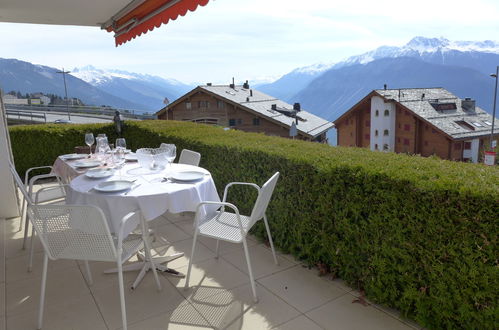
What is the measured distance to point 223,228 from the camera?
296cm

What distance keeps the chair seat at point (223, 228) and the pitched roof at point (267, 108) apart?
87.1 feet

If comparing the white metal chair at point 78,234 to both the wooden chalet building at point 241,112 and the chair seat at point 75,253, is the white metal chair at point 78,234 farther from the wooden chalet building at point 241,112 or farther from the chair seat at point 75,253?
the wooden chalet building at point 241,112

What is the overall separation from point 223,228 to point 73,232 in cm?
110

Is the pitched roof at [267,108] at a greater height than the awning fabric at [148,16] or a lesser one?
lesser

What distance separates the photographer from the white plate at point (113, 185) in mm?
2766

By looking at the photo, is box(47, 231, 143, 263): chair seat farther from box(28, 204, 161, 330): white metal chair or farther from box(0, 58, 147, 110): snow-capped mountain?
box(0, 58, 147, 110): snow-capped mountain

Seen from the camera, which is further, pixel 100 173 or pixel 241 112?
pixel 241 112

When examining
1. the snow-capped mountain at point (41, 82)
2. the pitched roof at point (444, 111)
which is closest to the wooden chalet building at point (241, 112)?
the pitched roof at point (444, 111)

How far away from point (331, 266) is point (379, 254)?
1.86ft

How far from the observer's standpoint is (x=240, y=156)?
418 cm

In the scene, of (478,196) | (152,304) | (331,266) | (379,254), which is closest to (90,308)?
(152,304)

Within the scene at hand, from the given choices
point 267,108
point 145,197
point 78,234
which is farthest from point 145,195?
point 267,108

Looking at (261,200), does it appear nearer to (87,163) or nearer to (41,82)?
(87,163)

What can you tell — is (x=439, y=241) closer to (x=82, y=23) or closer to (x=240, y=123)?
(x=82, y=23)
